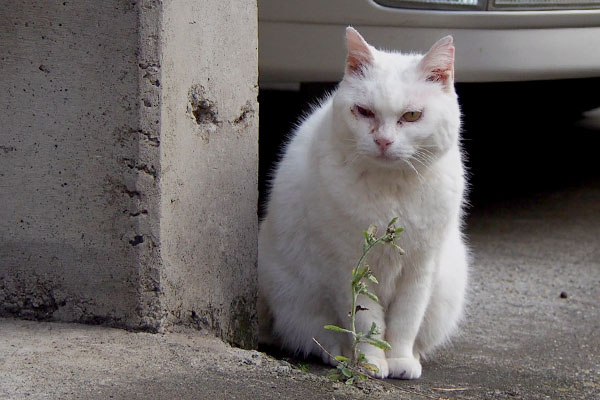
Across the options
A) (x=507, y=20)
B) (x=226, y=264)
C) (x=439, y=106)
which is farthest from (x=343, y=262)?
(x=507, y=20)

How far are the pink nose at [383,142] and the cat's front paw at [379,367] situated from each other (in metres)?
0.67

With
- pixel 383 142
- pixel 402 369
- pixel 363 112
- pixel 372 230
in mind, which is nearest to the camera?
pixel 372 230

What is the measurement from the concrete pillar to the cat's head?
449 mm

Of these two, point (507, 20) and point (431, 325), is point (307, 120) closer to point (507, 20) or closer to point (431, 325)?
point (431, 325)

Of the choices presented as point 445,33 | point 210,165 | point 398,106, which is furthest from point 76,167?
point 445,33

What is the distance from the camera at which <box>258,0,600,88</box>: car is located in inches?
148

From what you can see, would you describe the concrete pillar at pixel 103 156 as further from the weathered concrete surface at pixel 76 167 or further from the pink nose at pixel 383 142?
the pink nose at pixel 383 142

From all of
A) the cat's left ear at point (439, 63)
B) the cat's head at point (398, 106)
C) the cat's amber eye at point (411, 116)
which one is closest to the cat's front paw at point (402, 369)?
the cat's head at point (398, 106)

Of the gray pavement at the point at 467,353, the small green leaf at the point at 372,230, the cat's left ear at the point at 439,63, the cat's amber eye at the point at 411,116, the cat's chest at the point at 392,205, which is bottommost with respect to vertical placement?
the gray pavement at the point at 467,353

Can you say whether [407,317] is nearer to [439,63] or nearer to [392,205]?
[392,205]

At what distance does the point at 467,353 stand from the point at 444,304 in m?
0.21

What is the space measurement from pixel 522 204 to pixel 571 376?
2283mm

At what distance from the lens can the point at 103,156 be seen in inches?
96.2

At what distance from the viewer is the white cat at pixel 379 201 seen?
2.72 m
